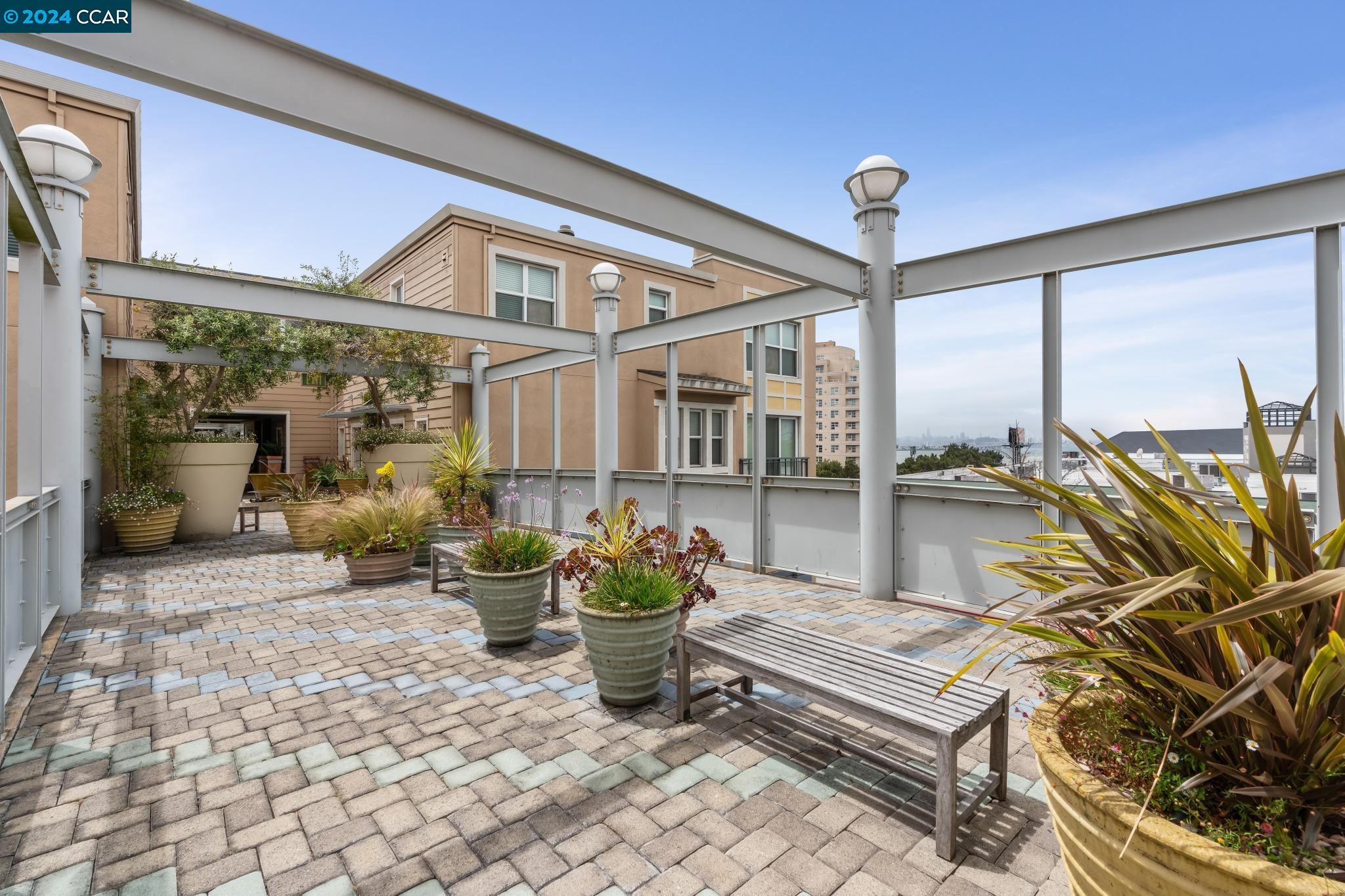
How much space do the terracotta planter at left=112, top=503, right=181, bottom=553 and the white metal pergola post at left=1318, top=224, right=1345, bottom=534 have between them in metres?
12.3

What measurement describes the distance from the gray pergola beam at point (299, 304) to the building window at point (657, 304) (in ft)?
19.7

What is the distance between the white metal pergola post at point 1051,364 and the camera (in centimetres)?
471

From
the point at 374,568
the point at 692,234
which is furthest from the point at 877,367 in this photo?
the point at 374,568

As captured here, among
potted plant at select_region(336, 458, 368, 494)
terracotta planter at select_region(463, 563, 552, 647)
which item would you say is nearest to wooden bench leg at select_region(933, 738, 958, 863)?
terracotta planter at select_region(463, 563, 552, 647)

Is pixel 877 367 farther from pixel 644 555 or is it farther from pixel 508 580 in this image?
pixel 508 580

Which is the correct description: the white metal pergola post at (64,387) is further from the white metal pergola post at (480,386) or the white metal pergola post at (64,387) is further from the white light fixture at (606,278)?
the white metal pergola post at (480,386)

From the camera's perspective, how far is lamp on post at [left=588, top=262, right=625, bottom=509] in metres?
8.41

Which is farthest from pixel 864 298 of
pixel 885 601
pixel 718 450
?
pixel 718 450

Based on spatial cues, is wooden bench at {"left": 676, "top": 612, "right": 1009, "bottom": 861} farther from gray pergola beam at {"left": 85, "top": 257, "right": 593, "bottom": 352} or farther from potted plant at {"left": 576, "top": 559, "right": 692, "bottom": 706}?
gray pergola beam at {"left": 85, "top": 257, "right": 593, "bottom": 352}

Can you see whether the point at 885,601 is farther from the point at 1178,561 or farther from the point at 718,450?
the point at 718,450

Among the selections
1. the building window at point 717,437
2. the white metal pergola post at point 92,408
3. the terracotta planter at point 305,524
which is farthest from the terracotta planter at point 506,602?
the building window at point 717,437

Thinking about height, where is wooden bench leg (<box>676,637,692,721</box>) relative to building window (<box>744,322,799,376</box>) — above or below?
below

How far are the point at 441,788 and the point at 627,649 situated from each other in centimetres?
109

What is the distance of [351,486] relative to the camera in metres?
10.7
